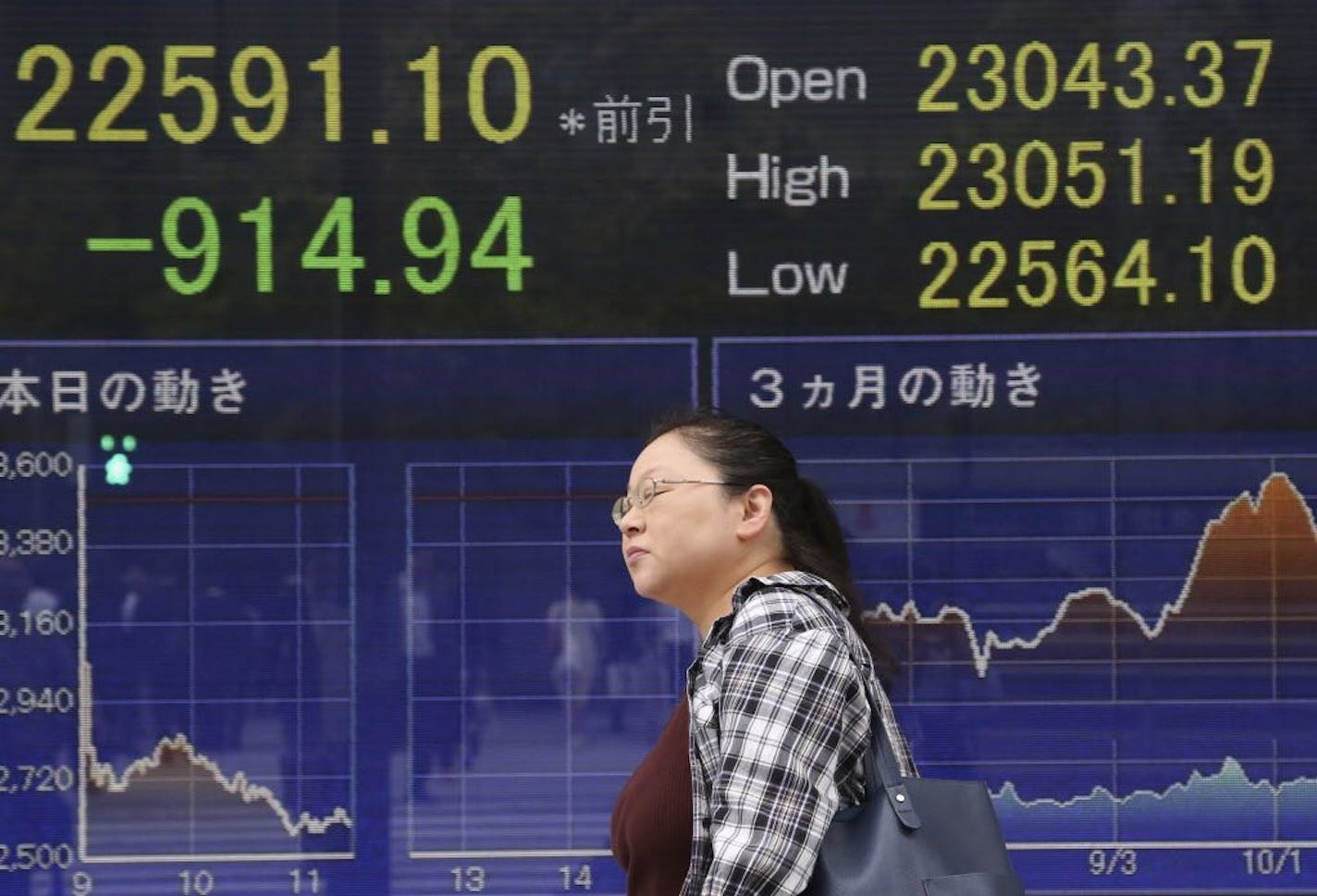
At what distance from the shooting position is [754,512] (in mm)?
2812

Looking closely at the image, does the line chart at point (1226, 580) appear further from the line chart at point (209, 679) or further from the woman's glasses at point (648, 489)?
the woman's glasses at point (648, 489)

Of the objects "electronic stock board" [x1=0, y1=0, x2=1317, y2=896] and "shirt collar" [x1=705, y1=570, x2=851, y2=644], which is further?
"electronic stock board" [x1=0, y1=0, x2=1317, y2=896]

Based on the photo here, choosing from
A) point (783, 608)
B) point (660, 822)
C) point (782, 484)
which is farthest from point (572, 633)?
point (783, 608)

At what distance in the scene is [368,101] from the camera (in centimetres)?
545

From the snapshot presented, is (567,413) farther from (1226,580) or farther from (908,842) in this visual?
(908,842)

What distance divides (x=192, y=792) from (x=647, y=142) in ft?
7.12

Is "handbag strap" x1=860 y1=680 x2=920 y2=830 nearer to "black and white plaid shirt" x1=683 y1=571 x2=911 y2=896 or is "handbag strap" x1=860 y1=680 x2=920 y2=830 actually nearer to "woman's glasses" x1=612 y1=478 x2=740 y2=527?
"black and white plaid shirt" x1=683 y1=571 x2=911 y2=896

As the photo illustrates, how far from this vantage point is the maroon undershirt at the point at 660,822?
2.62 m

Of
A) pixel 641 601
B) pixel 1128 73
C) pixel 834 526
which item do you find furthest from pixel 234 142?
pixel 834 526

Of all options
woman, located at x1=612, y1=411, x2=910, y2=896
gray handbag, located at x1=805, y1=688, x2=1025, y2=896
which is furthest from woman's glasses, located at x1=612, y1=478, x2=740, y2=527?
gray handbag, located at x1=805, y1=688, x2=1025, y2=896

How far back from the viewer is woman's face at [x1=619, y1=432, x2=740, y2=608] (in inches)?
109

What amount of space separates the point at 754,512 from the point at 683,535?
11 cm

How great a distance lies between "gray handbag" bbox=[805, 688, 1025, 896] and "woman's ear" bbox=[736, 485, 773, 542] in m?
0.36

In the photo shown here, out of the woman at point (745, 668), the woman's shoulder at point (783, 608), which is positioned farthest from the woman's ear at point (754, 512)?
the woman's shoulder at point (783, 608)
